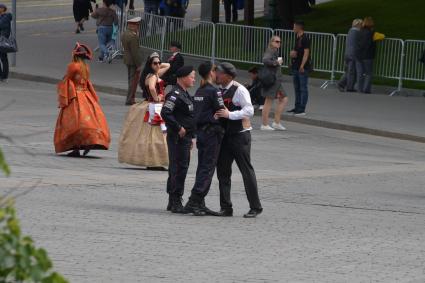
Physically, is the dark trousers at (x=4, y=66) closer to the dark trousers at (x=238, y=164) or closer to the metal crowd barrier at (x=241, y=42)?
the metal crowd barrier at (x=241, y=42)

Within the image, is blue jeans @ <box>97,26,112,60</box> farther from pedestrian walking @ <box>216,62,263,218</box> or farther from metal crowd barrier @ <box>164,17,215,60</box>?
pedestrian walking @ <box>216,62,263,218</box>

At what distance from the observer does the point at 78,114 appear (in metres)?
16.9

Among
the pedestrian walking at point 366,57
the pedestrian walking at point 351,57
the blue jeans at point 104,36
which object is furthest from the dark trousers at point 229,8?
the pedestrian walking at point 366,57

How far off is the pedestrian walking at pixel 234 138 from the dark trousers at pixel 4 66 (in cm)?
1504

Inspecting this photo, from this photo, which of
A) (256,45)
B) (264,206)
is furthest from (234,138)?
(256,45)

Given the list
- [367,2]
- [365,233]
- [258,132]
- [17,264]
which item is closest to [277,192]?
[365,233]

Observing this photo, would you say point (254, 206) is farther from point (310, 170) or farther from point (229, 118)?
point (310, 170)

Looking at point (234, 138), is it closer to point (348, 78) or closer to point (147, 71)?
point (147, 71)

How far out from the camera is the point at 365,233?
1173cm

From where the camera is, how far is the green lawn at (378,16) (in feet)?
112

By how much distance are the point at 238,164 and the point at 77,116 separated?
4.86 m

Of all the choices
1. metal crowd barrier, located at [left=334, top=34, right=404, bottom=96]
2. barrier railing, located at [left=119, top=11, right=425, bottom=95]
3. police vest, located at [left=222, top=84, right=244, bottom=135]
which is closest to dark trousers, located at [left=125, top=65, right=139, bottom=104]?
barrier railing, located at [left=119, top=11, right=425, bottom=95]

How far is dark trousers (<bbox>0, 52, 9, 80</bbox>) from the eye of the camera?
88.3 feet

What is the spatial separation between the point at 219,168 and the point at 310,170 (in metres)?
4.98
